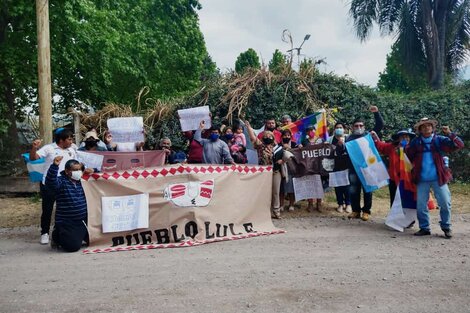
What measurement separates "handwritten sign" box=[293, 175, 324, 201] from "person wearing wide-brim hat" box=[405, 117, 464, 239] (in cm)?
216

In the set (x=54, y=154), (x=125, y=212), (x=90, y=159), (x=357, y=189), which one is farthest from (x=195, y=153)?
(x=357, y=189)

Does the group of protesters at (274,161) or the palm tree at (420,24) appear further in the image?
the palm tree at (420,24)

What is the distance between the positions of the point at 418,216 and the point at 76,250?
17.9ft

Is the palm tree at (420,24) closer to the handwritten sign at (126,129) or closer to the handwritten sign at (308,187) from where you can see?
the handwritten sign at (308,187)

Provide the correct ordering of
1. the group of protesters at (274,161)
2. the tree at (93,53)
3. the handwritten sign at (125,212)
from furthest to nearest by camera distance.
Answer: the tree at (93,53), the handwritten sign at (125,212), the group of protesters at (274,161)

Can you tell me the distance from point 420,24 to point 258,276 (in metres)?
18.3

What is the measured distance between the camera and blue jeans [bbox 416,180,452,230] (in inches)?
296

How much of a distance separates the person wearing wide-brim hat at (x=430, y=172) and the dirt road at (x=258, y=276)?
0.33 metres

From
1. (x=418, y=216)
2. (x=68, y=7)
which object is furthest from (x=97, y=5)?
(x=418, y=216)

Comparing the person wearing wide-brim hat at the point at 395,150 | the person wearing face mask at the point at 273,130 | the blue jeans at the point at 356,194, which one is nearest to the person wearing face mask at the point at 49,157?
the person wearing face mask at the point at 273,130

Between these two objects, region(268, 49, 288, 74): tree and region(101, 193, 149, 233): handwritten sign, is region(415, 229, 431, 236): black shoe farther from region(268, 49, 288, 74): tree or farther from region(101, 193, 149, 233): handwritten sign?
region(268, 49, 288, 74): tree

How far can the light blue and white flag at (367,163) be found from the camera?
349 inches

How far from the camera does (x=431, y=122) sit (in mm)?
7664

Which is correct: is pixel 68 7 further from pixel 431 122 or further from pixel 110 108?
pixel 431 122
